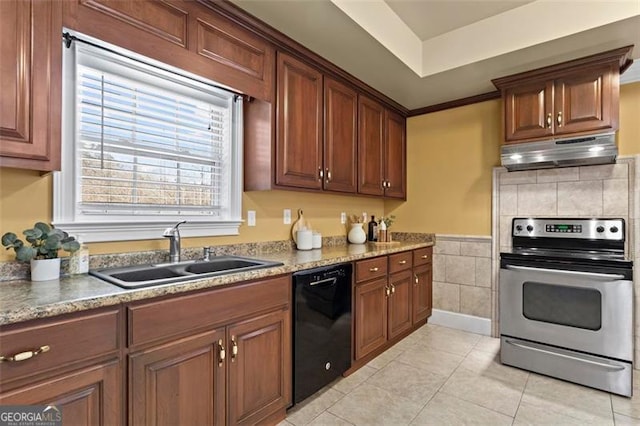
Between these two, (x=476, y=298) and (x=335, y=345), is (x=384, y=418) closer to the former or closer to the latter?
(x=335, y=345)

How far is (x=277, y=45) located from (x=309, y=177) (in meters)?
0.94

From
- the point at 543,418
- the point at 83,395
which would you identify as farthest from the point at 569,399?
the point at 83,395

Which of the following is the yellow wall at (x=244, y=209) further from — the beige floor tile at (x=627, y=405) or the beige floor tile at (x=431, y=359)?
the beige floor tile at (x=627, y=405)

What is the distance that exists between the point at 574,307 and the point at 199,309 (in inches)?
100

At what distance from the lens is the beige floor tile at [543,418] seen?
187 cm

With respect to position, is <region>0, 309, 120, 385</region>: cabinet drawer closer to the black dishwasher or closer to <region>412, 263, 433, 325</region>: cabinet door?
the black dishwasher

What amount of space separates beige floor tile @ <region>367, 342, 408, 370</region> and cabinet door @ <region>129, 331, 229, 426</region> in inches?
55.1

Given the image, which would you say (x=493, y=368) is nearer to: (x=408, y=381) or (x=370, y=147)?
(x=408, y=381)

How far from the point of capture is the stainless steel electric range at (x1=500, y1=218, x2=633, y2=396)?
219cm

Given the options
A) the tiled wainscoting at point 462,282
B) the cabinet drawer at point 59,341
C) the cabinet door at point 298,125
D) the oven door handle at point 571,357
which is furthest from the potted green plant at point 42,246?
the tiled wainscoting at point 462,282

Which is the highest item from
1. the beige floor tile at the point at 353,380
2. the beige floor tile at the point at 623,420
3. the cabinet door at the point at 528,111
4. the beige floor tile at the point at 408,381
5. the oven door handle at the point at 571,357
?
the cabinet door at the point at 528,111

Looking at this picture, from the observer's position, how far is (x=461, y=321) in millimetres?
3391

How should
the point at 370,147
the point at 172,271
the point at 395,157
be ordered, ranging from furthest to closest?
1. the point at 395,157
2. the point at 370,147
3. the point at 172,271

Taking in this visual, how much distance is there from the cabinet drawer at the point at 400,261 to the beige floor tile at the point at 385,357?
2.27 feet
